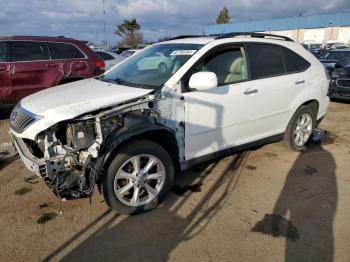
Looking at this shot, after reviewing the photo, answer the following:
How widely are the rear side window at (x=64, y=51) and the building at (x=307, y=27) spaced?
51.6 m

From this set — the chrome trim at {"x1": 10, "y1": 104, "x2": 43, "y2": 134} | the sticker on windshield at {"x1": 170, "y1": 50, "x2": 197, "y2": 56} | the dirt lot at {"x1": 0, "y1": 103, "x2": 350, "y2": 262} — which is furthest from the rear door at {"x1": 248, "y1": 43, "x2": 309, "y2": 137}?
the chrome trim at {"x1": 10, "y1": 104, "x2": 43, "y2": 134}

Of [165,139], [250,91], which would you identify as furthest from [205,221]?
[250,91]

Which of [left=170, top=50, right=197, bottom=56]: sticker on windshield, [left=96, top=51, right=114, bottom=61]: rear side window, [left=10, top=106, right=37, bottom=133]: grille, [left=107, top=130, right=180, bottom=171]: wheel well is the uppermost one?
[left=170, top=50, right=197, bottom=56]: sticker on windshield

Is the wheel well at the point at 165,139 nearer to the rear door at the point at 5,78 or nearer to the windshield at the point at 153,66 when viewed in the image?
the windshield at the point at 153,66

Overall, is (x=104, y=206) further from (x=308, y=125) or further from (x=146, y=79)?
(x=308, y=125)

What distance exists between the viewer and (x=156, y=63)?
429cm

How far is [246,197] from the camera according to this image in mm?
3961

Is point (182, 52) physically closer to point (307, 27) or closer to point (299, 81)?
point (299, 81)

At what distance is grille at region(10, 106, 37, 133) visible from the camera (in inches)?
130

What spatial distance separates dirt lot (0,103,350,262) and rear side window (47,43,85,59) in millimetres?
3480

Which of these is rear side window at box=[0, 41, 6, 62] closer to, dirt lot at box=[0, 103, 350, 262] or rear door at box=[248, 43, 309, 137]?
dirt lot at box=[0, 103, 350, 262]

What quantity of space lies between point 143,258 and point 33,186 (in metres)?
2.05

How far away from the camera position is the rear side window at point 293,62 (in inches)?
194

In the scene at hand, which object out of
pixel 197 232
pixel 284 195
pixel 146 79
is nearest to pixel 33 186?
pixel 146 79
